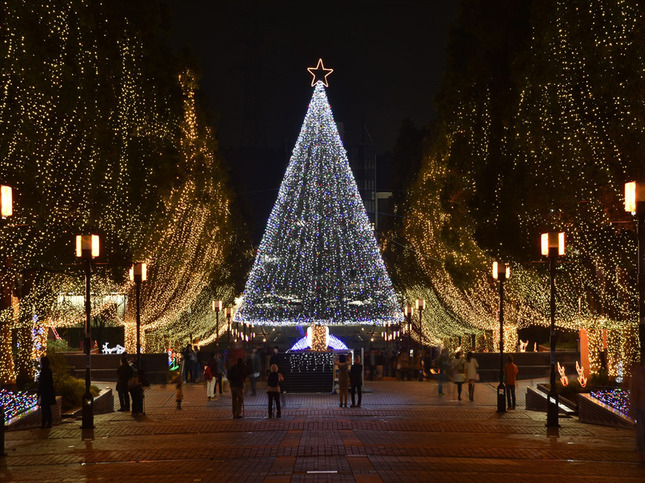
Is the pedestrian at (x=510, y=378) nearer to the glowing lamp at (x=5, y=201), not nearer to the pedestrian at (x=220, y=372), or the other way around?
the pedestrian at (x=220, y=372)

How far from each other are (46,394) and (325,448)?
25.3 ft

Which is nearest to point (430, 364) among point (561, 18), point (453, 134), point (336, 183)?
point (336, 183)

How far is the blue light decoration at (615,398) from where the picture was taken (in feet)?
71.1

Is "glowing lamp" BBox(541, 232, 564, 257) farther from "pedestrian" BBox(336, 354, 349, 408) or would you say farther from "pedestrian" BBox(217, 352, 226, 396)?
"pedestrian" BBox(217, 352, 226, 396)

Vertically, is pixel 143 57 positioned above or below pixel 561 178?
above

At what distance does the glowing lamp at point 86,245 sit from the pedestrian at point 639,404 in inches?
471

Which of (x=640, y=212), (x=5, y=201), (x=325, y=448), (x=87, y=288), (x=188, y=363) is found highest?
(x=5, y=201)

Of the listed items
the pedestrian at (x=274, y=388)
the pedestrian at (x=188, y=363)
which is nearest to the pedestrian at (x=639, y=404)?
the pedestrian at (x=274, y=388)

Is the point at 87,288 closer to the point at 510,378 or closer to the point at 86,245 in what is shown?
the point at 86,245

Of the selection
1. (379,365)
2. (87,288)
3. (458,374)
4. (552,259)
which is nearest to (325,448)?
(87,288)

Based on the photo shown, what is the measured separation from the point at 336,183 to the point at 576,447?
89.9ft

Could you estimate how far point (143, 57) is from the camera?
1213 inches

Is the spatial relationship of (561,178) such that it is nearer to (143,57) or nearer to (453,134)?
(453,134)

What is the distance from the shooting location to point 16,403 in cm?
2303
